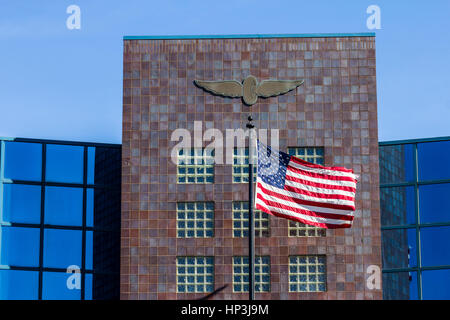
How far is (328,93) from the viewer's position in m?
51.2

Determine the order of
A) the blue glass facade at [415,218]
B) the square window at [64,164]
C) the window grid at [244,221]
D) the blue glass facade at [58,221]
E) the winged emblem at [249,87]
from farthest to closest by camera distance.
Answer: the square window at [64,164] < the blue glass facade at [415,218] < the blue glass facade at [58,221] < the winged emblem at [249,87] < the window grid at [244,221]

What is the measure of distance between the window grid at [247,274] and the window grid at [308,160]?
1.84 metres

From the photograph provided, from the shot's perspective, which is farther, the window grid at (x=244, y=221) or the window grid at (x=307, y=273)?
the window grid at (x=244, y=221)

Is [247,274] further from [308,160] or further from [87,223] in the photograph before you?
[87,223]

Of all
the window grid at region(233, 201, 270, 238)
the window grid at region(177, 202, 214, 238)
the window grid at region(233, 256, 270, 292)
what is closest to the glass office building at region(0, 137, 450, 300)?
the window grid at region(177, 202, 214, 238)

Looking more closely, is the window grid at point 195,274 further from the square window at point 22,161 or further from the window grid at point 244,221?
the square window at point 22,161

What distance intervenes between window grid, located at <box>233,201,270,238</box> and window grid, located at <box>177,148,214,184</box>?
5.98 ft

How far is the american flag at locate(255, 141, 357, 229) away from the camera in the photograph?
132 feet

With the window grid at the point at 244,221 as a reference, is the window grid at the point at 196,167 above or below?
above

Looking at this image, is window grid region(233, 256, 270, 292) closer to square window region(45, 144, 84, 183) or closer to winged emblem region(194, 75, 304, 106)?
winged emblem region(194, 75, 304, 106)

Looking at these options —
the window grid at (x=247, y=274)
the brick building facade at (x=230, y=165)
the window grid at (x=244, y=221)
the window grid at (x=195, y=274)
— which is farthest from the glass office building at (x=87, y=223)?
the window grid at (x=247, y=274)

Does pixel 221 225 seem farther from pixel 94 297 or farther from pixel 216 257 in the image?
pixel 94 297

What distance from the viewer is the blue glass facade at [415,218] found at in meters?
56.7

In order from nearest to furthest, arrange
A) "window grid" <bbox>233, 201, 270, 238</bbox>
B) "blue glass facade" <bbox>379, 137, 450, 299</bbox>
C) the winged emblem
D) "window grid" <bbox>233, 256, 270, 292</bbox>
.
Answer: "window grid" <bbox>233, 256, 270, 292</bbox>
"window grid" <bbox>233, 201, 270, 238</bbox>
the winged emblem
"blue glass facade" <bbox>379, 137, 450, 299</bbox>
